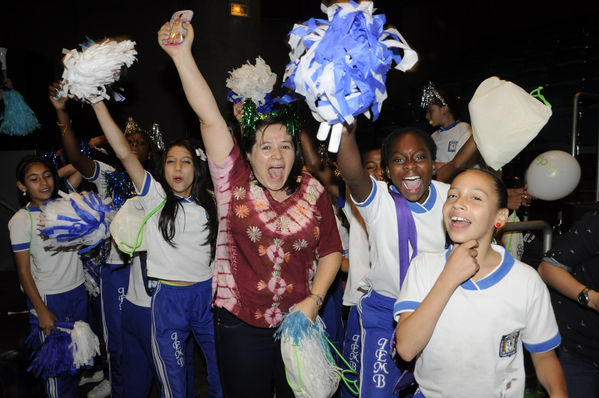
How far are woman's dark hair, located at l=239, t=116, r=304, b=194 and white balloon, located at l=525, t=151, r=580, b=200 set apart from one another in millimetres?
2287

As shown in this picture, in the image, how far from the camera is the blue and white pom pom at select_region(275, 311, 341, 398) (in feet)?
6.91

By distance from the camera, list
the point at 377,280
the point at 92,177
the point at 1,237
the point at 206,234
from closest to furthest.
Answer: the point at 377,280
the point at 206,234
the point at 92,177
the point at 1,237

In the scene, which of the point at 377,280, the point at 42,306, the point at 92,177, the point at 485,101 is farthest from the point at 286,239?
the point at 92,177

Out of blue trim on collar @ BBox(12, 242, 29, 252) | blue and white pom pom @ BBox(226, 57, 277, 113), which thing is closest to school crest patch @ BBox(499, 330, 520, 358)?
blue and white pom pom @ BBox(226, 57, 277, 113)

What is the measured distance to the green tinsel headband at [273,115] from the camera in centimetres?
236

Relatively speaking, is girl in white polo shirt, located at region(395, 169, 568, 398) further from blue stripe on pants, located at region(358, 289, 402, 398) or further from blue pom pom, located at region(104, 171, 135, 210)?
blue pom pom, located at region(104, 171, 135, 210)

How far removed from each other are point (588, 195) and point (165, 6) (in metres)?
7.64

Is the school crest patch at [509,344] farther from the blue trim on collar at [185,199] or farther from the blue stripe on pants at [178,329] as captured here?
the blue trim on collar at [185,199]

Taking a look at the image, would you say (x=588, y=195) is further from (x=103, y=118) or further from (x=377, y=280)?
(x=103, y=118)

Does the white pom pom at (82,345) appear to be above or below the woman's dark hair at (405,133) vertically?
below

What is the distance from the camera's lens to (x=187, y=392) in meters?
3.04

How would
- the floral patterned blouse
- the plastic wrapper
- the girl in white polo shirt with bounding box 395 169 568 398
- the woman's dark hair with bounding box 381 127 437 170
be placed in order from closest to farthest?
the girl in white polo shirt with bounding box 395 169 568 398, the plastic wrapper, the floral patterned blouse, the woman's dark hair with bounding box 381 127 437 170

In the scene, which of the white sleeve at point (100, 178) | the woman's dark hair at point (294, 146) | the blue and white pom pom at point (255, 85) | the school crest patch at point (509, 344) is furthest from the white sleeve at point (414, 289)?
the white sleeve at point (100, 178)

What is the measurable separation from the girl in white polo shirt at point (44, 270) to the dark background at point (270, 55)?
128 inches
